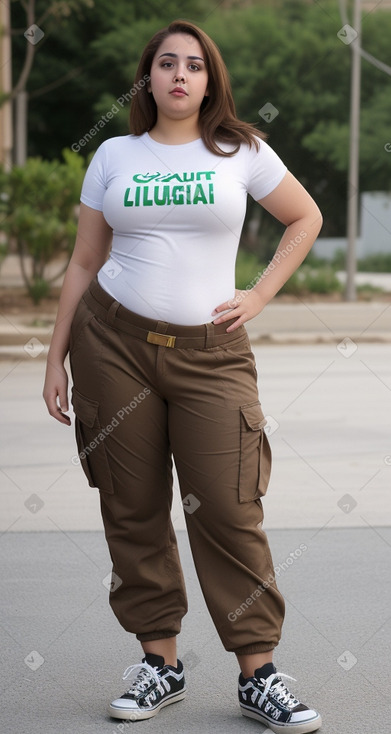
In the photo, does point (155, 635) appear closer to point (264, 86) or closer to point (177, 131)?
point (177, 131)

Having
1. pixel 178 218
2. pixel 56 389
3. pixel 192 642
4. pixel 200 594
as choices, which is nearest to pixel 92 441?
pixel 56 389

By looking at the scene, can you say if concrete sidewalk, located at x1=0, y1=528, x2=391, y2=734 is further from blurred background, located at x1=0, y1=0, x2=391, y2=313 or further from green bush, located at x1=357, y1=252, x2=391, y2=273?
green bush, located at x1=357, y1=252, x2=391, y2=273

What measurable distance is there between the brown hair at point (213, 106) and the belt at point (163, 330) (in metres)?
0.48

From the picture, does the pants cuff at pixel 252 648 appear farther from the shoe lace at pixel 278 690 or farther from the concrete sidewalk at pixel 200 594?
the concrete sidewalk at pixel 200 594

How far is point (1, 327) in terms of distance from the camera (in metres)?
15.8

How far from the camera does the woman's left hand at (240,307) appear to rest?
3.39 m

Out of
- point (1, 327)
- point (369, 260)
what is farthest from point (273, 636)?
point (369, 260)

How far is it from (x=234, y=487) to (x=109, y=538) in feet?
1.38

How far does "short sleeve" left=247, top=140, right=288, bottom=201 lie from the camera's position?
3.41 meters

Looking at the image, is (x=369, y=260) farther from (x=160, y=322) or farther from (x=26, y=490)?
(x=160, y=322)

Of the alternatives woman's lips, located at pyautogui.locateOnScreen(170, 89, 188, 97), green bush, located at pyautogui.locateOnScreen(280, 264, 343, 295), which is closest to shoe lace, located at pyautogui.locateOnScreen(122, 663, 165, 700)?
woman's lips, located at pyautogui.locateOnScreen(170, 89, 188, 97)

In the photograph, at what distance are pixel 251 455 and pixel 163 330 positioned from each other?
0.42 meters

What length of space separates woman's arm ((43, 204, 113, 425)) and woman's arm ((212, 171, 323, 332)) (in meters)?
0.43

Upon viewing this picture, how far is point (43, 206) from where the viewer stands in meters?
19.1
